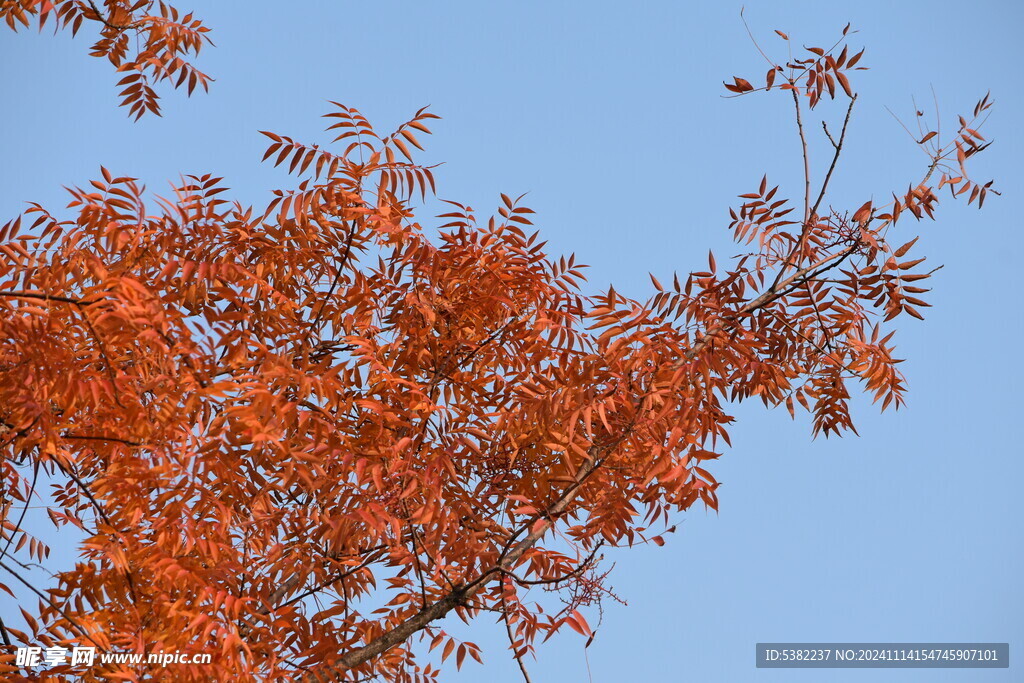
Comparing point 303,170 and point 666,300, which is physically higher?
point 303,170

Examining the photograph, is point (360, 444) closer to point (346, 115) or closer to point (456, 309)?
point (456, 309)

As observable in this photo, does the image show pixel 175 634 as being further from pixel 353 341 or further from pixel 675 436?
pixel 675 436

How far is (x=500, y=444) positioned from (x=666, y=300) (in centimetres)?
81

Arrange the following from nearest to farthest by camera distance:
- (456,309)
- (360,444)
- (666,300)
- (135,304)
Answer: (135,304), (666,300), (360,444), (456,309)

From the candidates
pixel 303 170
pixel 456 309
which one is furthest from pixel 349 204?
pixel 456 309

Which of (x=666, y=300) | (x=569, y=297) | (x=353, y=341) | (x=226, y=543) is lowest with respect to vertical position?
(x=226, y=543)

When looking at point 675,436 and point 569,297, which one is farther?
point 569,297

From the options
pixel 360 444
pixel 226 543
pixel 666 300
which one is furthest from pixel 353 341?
pixel 666 300

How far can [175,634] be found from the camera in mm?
2596

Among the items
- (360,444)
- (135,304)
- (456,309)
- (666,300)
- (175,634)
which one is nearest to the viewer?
(135,304)

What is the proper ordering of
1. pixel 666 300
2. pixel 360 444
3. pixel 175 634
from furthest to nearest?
1. pixel 360 444
2. pixel 666 300
3. pixel 175 634

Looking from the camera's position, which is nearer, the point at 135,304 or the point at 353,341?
the point at 135,304

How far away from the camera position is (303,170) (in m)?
2.99

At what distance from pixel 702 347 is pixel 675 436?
25 cm
